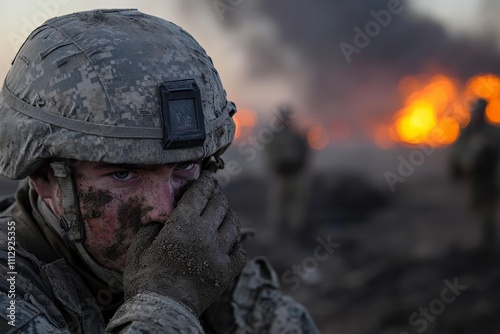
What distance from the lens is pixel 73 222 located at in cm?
285

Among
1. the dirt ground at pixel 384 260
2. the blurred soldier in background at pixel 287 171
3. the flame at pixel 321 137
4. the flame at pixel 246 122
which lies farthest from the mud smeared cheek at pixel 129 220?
the flame at pixel 321 137

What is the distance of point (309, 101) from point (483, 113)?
56.6 ft

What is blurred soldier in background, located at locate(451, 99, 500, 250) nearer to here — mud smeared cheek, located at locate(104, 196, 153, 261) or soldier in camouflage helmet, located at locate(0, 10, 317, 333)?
soldier in camouflage helmet, located at locate(0, 10, 317, 333)

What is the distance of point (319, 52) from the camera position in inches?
1193

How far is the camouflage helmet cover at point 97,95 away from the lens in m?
2.78

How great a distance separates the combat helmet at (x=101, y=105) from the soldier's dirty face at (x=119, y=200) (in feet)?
0.18

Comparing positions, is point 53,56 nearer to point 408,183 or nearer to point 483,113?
point 483,113

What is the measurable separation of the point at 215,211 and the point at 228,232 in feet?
0.30

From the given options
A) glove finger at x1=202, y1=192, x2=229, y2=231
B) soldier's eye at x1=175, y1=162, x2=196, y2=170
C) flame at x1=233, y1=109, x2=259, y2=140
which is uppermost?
soldier's eye at x1=175, y1=162, x2=196, y2=170

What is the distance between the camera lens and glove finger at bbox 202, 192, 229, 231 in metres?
2.72

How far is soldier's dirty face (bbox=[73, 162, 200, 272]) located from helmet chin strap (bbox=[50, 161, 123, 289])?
0.02 m

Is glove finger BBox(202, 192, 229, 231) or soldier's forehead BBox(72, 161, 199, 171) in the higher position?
soldier's forehead BBox(72, 161, 199, 171)

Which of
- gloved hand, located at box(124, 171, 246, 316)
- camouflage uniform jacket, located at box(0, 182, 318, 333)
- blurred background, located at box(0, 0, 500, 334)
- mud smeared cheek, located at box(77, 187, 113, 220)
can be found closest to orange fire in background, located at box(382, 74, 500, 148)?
blurred background, located at box(0, 0, 500, 334)

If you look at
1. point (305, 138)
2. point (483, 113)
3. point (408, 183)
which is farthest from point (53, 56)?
point (408, 183)
